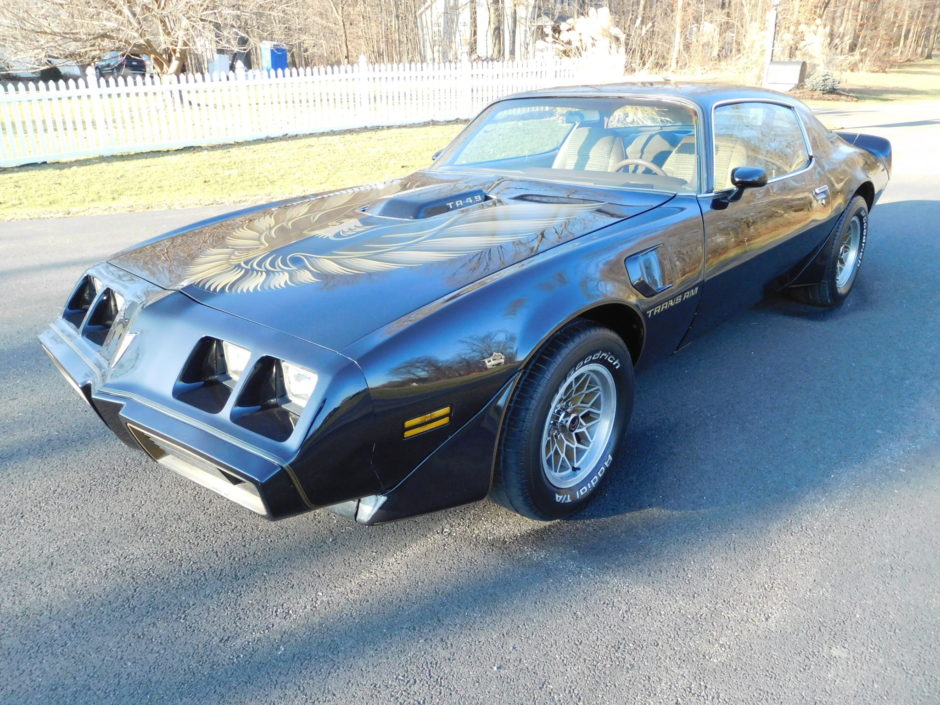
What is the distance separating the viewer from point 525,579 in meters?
2.37

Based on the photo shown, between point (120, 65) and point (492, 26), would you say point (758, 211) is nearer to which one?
point (120, 65)

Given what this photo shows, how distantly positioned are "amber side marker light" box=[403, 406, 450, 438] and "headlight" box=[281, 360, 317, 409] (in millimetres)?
300

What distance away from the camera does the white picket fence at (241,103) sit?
37.1 feet

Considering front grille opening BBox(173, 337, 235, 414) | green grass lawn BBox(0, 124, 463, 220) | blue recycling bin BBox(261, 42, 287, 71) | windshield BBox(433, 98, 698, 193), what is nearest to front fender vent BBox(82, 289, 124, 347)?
front grille opening BBox(173, 337, 235, 414)

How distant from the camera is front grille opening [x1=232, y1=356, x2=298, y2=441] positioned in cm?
205

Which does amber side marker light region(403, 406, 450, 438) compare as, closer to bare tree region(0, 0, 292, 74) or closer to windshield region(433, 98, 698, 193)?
windshield region(433, 98, 698, 193)

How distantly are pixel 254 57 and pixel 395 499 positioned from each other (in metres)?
33.1

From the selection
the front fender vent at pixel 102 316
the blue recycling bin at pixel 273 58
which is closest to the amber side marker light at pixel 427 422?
the front fender vent at pixel 102 316

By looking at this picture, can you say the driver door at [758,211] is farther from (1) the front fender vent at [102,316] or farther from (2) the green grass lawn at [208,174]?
(2) the green grass lawn at [208,174]

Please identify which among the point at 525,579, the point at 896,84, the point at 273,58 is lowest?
the point at 525,579

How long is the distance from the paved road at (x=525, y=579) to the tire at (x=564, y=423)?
0.16 m

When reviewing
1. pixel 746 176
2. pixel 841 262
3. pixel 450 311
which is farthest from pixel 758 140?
pixel 450 311

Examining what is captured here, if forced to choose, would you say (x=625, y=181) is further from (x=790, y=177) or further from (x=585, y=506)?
(x=585, y=506)

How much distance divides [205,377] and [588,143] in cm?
235
